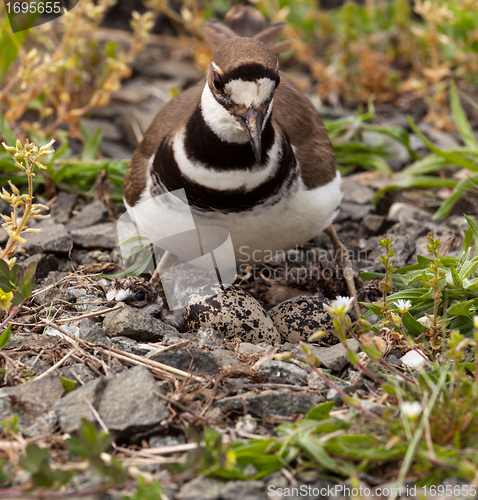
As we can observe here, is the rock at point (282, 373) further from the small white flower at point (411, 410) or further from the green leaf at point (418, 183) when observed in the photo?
the green leaf at point (418, 183)

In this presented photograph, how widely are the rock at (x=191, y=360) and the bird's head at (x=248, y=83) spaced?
0.96 m

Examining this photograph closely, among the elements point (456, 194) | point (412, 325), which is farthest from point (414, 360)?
point (456, 194)

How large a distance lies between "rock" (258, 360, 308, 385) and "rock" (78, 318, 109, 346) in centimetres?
78

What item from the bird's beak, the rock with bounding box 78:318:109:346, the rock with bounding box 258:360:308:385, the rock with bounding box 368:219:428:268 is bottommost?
the rock with bounding box 368:219:428:268

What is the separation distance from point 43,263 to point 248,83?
5.76 feet

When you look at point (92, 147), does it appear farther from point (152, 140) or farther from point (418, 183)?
point (418, 183)

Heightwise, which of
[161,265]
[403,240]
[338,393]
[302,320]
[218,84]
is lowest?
[403,240]

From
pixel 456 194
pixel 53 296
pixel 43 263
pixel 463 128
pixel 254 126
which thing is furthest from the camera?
pixel 463 128

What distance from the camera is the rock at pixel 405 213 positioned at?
176 inches

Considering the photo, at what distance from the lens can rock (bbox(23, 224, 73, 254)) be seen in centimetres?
378

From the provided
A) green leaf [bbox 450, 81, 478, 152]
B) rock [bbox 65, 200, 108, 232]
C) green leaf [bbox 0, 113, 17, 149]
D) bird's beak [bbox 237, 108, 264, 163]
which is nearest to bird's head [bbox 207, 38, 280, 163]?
bird's beak [bbox 237, 108, 264, 163]

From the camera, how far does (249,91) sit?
9.05 ft

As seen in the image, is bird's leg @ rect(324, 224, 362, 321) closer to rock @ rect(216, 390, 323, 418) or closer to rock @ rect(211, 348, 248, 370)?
rock @ rect(211, 348, 248, 370)

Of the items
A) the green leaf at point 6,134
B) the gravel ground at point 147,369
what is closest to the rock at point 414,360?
the gravel ground at point 147,369
